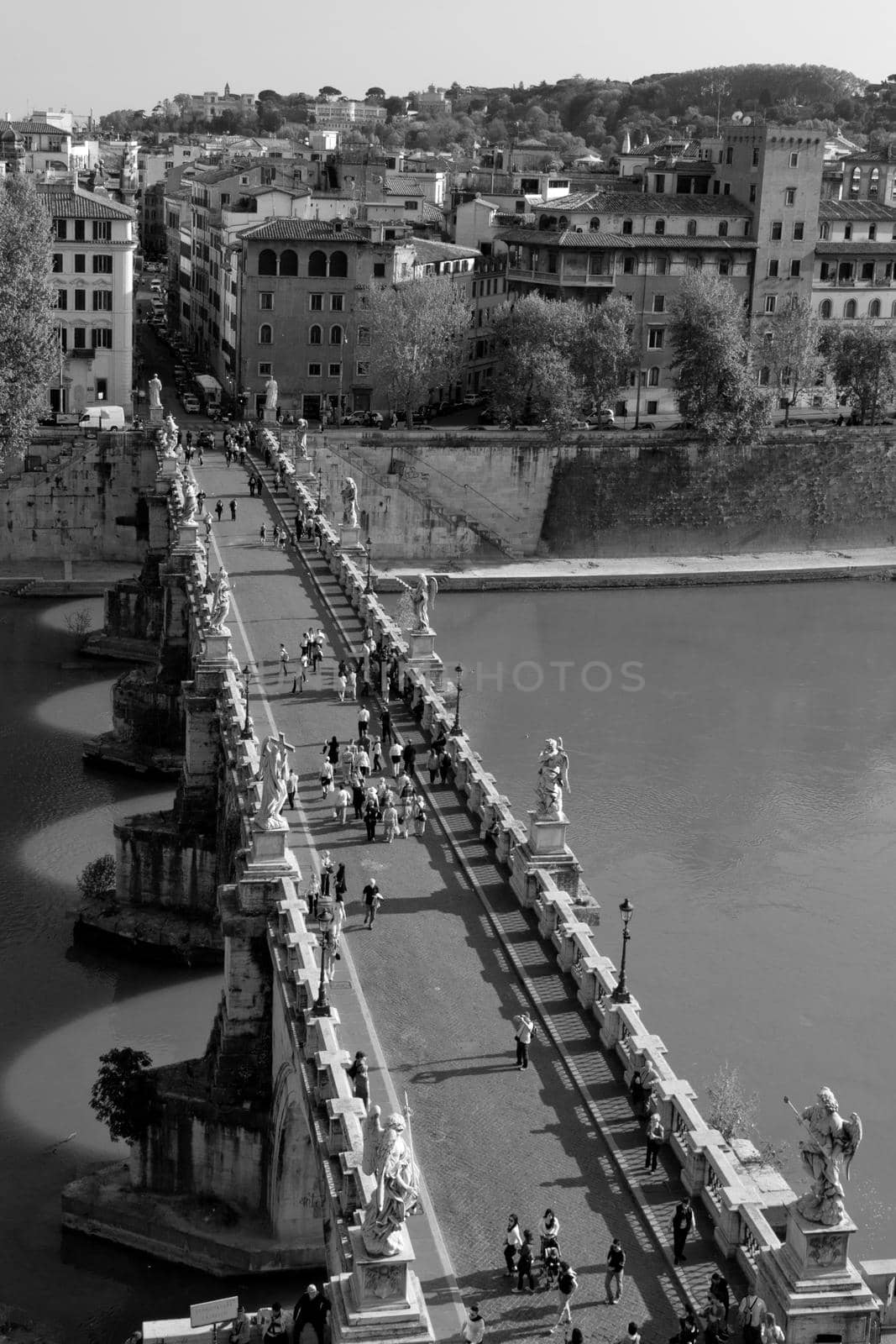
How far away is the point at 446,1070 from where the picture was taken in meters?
22.3

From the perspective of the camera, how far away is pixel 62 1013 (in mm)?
33469

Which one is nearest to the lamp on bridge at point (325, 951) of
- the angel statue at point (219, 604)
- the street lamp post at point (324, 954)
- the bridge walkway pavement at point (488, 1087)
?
the street lamp post at point (324, 954)

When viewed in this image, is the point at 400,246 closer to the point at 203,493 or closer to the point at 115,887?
the point at 203,493

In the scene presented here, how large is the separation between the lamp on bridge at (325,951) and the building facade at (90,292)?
48.2 meters

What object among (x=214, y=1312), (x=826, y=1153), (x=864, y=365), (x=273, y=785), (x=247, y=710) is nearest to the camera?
(x=826, y=1153)

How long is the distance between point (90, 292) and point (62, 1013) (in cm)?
4234

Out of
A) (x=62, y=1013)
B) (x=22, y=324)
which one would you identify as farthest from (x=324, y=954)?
(x=22, y=324)

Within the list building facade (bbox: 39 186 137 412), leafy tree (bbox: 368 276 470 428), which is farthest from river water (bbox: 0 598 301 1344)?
leafy tree (bbox: 368 276 470 428)

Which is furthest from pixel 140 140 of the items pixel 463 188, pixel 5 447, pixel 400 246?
pixel 5 447

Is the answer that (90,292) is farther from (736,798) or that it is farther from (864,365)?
(736,798)

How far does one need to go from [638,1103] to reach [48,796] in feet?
82.5

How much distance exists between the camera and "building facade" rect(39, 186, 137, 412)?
7019 centimetres

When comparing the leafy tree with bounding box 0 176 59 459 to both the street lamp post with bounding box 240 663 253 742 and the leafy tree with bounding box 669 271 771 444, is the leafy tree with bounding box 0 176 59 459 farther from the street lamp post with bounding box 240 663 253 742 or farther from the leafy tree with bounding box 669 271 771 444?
the street lamp post with bounding box 240 663 253 742

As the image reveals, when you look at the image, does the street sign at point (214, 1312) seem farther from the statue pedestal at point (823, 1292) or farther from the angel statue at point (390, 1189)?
the statue pedestal at point (823, 1292)
